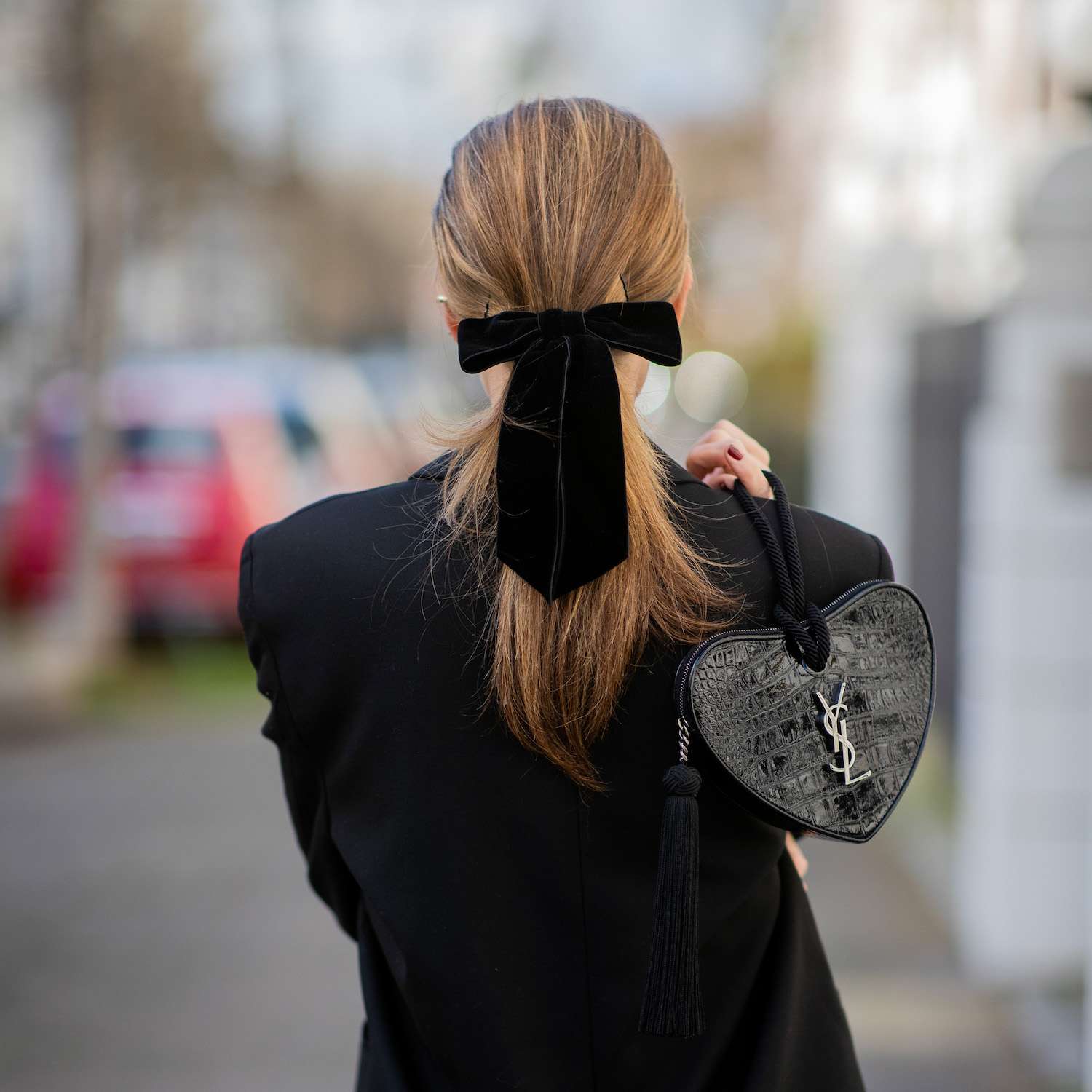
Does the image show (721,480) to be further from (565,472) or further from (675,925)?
(675,925)

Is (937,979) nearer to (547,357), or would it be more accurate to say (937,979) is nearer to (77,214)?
(547,357)

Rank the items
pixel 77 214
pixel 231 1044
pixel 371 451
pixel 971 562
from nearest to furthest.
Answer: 1. pixel 231 1044
2. pixel 971 562
3. pixel 77 214
4. pixel 371 451

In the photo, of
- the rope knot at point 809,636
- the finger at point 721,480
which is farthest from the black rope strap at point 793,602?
the finger at point 721,480

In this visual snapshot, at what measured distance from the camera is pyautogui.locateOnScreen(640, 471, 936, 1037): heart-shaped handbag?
137 cm

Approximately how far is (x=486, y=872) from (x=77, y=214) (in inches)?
302

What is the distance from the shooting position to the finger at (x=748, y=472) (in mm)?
1551

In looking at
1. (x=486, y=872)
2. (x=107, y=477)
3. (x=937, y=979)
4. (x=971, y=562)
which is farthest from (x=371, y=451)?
(x=486, y=872)

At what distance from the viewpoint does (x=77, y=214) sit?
320 inches

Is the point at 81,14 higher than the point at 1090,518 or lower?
higher

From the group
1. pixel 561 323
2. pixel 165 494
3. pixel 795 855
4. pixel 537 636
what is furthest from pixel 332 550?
pixel 165 494

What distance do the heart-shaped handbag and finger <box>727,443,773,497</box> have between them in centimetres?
6

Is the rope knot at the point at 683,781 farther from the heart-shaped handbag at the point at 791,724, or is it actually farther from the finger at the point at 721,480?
the finger at the point at 721,480

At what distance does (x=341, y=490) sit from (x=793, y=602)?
8.60 meters

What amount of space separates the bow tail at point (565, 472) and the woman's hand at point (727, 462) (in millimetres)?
219
